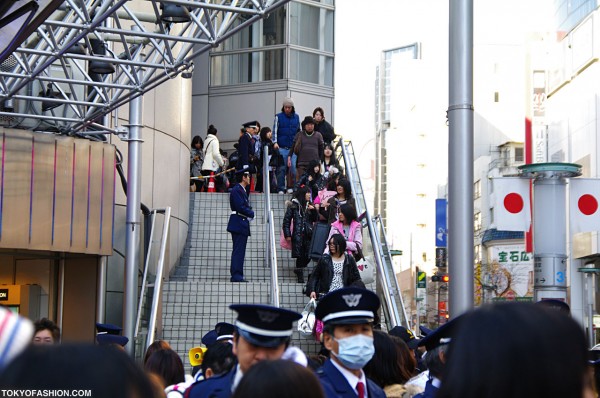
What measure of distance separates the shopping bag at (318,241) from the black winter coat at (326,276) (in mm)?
2783

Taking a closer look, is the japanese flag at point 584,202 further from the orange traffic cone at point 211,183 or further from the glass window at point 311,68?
the glass window at point 311,68

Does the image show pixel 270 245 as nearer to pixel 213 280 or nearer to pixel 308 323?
pixel 213 280

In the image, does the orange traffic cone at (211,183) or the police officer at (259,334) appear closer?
the police officer at (259,334)

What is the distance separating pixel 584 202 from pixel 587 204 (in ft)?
0.16

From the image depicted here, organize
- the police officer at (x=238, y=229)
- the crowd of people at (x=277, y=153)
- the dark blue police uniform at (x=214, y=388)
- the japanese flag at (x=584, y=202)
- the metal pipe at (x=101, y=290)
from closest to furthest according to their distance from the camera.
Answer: the dark blue police uniform at (x=214, y=388) < the japanese flag at (x=584, y=202) < the metal pipe at (x=101, y=290) < the police officer at (x=238, y=229) < the crowd of people at (x=277, y=153)

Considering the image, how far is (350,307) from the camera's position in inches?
201

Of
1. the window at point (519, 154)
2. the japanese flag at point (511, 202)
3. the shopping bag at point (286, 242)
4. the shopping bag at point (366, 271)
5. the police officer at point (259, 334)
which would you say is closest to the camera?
the police officer at point (259, 334)

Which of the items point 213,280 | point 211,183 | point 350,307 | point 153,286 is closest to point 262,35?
point 211,183

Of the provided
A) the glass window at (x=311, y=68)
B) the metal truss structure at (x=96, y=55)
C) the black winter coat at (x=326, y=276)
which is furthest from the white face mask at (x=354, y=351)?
the glass window at (x=311, y=68)

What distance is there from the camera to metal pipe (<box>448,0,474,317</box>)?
9.64 metres

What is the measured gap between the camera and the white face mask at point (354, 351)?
495 cm

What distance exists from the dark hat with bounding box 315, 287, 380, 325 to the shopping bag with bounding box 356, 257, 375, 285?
32.0ft

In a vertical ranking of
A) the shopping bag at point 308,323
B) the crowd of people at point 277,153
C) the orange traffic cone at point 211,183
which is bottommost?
the shopping bag at point 308,323

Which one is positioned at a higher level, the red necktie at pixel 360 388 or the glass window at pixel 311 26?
the glass window at pixel 311 26
